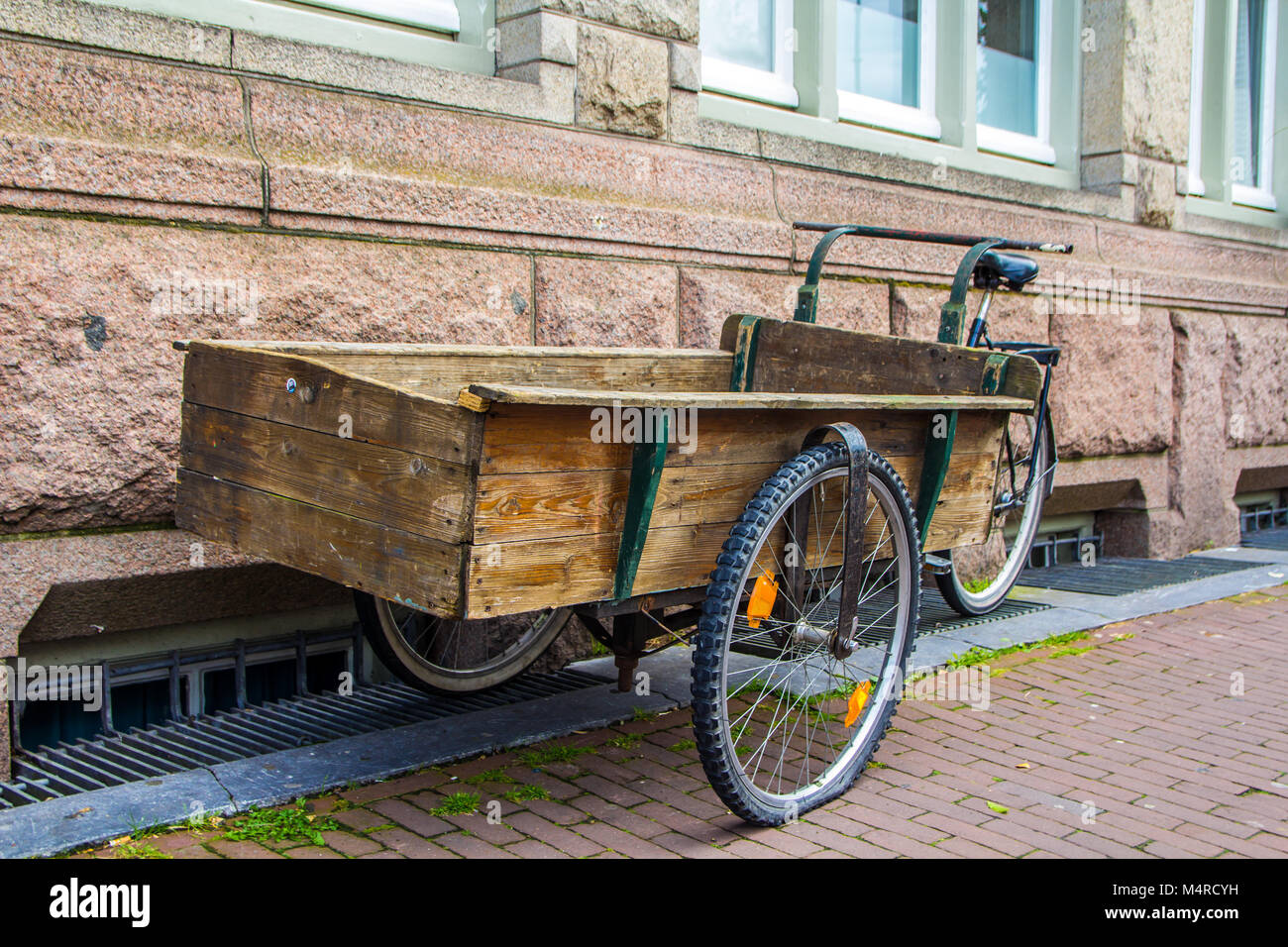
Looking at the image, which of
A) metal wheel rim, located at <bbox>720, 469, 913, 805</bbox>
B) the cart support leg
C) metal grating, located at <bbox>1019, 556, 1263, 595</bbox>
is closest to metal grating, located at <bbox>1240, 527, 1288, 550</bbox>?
metal grating, located at <bbox>1019, 556, 1263, 595</bbox>

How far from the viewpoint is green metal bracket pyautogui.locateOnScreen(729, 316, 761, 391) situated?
4.31 metres

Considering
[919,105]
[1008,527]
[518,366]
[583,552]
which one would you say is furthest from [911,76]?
[583,552]

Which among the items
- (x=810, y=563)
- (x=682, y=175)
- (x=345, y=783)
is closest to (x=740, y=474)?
(x=810, y=563)

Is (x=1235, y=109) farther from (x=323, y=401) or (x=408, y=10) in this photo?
(x=323, y=401)

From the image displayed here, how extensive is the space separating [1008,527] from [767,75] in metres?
2.72

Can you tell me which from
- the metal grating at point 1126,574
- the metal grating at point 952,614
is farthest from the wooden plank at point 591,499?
the metal grating at point 1126,574

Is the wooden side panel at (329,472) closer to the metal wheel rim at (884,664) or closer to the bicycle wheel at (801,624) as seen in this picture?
the bicycle wheel at (801,624)

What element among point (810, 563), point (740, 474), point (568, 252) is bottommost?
point (810, 563)

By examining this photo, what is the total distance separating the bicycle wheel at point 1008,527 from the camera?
5.38 metres

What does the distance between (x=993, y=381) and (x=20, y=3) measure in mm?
3031

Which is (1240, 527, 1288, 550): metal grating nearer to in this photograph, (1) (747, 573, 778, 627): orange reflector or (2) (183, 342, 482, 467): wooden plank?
(1) (747, 573, 778, 627): orange reflector

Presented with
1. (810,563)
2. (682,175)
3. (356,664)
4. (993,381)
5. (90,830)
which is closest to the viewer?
(90,830)

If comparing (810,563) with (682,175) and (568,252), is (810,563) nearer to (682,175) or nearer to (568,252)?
(568,252)

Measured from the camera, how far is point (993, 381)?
389 cm
